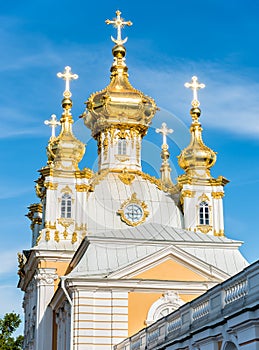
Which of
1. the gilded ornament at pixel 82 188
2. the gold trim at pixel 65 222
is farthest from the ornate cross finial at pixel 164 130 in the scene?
the gold trim at pixel 65 222

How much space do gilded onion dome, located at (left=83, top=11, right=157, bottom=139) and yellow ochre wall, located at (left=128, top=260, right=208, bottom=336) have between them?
51.2 feet

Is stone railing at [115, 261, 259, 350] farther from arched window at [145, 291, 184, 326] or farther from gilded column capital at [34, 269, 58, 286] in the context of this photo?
gilded column capital at [34, 269, 58, 286]

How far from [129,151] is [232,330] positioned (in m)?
25.1

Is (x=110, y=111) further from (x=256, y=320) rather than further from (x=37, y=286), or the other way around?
(x=256, y=320)

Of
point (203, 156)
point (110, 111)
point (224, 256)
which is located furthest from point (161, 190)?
point (224, 256)

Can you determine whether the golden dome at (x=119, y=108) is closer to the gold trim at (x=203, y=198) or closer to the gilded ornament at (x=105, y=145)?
the gilded ornament at (x=105, y=145)

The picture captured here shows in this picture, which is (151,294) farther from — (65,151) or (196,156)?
(196,156)

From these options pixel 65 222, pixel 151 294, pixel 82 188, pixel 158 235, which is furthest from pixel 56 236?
pixel 151 294

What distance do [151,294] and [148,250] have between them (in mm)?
2227

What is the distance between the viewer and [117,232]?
27109mm

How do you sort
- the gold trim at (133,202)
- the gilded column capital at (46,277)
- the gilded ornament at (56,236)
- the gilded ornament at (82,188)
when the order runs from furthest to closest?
1. the gilded ornament at (82,188)
2. the gold trim at (133,202)
3. the gilded ornament at (56,236)
4. the gilded column capital at (46,277)

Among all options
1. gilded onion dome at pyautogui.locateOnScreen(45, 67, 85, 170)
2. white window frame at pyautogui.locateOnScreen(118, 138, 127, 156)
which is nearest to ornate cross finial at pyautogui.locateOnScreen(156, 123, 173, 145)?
white window frame at pyautogui.locateOnScreen(118, 138, 127, 156)

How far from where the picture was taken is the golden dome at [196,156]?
3659cm

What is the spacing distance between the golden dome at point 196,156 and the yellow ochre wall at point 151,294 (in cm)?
1297
